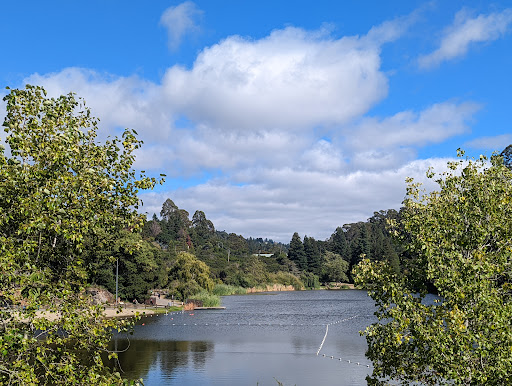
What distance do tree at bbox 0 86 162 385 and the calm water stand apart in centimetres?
2180

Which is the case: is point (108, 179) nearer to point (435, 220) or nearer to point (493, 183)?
point (435, 220)

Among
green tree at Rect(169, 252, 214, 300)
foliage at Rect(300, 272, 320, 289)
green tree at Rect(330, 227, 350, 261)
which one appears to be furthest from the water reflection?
green tree at Rect(330, 227, 350, 261)

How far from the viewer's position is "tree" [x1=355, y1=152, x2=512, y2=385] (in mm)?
11805

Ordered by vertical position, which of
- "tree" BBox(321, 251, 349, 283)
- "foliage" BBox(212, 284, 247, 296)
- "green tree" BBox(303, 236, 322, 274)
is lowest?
"foliage" BBox(212, 284, 247, 296)

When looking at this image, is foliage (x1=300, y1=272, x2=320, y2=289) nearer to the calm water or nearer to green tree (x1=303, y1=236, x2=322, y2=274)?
green tree (x1=303, y1=236, x2=322, y2=274)

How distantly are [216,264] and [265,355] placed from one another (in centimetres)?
9224

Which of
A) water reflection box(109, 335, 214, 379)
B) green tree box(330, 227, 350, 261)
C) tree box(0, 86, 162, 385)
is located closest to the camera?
tree box(0, 86, 162, 385)

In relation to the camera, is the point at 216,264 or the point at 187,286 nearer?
the point at 187,286

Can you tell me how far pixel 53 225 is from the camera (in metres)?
8.87

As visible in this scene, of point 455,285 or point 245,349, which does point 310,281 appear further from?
point 455,285

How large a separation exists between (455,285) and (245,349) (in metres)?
32.1

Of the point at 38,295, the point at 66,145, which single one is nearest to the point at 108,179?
the point at 66,145

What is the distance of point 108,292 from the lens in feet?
228

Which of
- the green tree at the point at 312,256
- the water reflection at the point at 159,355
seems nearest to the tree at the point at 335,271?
the green tree at the point at 312,256
